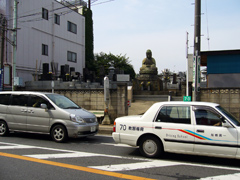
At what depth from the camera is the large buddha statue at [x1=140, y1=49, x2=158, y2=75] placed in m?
27.5

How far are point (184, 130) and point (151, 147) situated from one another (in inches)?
38.4

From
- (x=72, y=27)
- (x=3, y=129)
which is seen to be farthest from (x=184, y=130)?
(x=72, y=27)

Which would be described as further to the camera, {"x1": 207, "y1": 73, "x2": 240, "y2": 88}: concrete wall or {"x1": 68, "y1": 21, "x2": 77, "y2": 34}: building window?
{"x1": 68, "y1": 21, "x2": 77, "y2": 34}: building window

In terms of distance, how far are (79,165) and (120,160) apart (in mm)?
1080

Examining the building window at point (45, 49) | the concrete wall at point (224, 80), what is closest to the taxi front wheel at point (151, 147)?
the concrete wall at point (224, 80)

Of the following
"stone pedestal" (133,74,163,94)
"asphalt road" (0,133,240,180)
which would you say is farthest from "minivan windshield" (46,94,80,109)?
"stone pedestal" (133,74,163,94)

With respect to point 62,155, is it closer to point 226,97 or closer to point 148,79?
point 226,97

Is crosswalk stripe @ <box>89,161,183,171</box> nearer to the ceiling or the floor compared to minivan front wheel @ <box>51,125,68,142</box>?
nearer to the floor

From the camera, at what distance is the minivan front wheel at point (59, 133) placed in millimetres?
7875

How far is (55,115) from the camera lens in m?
8.06

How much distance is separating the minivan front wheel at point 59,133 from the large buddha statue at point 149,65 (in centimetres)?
2030

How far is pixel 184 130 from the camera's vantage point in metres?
5.73

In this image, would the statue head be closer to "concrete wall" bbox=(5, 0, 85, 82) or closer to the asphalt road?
"concrete wall" bbox=(5, 0, 85, 82)

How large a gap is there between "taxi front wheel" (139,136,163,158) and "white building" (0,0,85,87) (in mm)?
16949
